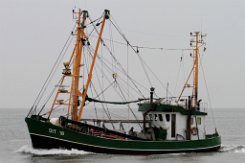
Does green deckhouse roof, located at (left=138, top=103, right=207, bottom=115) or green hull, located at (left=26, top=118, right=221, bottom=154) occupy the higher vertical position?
green deckhouse roof, located at (left=138, top=103, right=207, bottom=115)

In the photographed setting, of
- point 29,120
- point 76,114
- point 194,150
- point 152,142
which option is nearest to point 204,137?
point 194,150

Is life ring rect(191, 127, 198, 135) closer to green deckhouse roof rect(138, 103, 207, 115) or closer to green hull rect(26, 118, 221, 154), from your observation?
green deckhouse roof rect(138, 103, 207, 115)

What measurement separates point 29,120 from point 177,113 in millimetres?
9337

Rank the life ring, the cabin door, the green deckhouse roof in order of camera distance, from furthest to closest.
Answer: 1. the life ring
2. the cabin door
3. the green deckhouse roof

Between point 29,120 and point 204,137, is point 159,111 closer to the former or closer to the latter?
point 204,137

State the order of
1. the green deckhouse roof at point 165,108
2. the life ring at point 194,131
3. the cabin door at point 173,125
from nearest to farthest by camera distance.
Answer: the green deckhouse roof at point 165,108 → the cabin door at point 173,125 → the life ring at point 194,131

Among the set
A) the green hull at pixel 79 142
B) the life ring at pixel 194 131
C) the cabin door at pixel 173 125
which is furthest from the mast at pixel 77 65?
the life ring at pixel 194 131

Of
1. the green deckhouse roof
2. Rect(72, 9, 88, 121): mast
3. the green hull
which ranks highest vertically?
Rect(72, 9, 88, 121): mast

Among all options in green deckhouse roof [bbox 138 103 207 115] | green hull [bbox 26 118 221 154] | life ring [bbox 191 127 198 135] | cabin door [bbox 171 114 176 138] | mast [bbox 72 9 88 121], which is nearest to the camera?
green hull [bbox 26 118 221 154]

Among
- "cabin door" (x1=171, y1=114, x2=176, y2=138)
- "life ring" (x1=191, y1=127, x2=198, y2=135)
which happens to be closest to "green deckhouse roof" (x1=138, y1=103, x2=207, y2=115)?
"cabin door" (x1=171, y1=114, x2=176, y2=138)

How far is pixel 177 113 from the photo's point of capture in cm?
3453

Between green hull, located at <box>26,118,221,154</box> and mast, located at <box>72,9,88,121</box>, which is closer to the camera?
green hull, located at <box>26,118,221,154</box>

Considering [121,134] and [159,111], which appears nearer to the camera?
[121,134]

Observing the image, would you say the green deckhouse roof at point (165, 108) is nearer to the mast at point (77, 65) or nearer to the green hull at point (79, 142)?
the green hull at point (79, 142)
